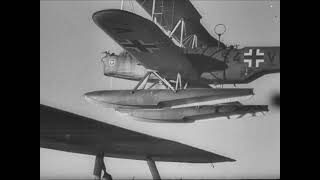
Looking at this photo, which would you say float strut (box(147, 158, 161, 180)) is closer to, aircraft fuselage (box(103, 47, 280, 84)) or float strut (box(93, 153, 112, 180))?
float strut (box(93, 153, 112, 180))

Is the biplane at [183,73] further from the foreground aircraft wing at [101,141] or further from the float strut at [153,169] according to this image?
the float strut at [153,169]

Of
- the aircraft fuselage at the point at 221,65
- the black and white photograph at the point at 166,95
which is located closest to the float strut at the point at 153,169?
the black and white photograph at the point at 166,95

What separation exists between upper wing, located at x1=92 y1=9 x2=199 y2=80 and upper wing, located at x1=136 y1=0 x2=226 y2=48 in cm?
34

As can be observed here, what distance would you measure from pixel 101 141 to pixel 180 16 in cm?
126

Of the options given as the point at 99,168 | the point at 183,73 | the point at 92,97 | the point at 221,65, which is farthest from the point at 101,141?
the point at 221,65

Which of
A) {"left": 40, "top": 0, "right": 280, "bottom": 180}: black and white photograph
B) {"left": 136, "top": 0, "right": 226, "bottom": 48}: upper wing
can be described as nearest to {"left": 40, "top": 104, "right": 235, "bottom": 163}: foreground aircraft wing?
{"left": 40, "top": 0, "right": 280, "bottom": 180}: black and white photograph

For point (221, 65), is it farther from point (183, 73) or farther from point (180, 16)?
point (180, 16)

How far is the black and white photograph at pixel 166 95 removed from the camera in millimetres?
3604

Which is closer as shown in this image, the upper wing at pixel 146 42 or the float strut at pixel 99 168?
the upper wing at pixel 146 42

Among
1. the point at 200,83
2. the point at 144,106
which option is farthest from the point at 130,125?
the point at 200,83

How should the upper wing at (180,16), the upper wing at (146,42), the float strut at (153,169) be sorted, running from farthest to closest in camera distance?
the upper wing at (180,16) < the float strut at (153,169) < the upper wing at (146,42)
